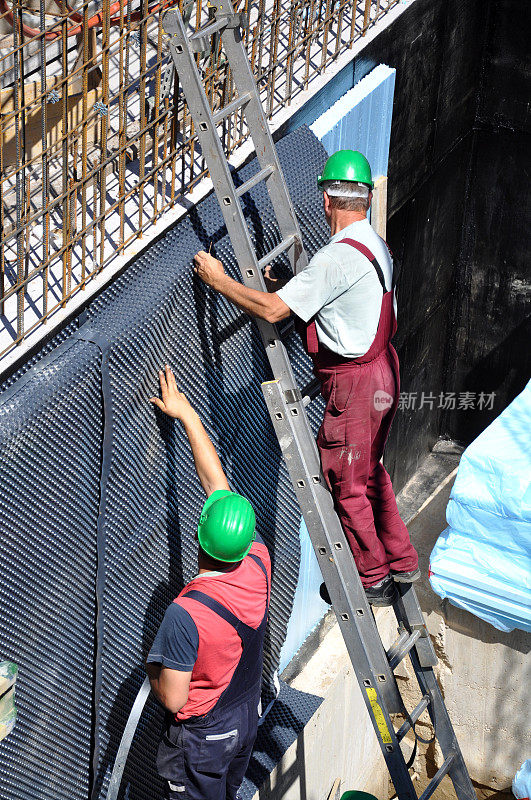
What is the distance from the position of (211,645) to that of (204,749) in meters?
0.59

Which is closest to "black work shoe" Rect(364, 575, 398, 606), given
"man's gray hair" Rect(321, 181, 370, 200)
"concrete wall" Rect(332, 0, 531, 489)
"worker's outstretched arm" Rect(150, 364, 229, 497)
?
"worker's outstretched arm" Rect(150, 364, 229, 497)

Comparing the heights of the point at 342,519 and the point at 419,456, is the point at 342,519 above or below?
above

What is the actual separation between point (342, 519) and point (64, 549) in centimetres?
137

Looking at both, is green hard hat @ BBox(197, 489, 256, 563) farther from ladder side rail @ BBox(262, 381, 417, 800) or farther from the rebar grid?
the rebar grid

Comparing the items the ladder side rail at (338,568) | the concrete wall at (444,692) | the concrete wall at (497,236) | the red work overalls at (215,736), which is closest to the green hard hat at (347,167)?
the ladder side rail at (338,568)

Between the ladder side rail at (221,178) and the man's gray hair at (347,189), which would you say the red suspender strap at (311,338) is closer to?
the ladder side rail at (221,178)

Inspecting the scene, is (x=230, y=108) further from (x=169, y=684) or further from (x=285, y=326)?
(x=169, y=684)

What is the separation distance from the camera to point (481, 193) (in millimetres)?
8391

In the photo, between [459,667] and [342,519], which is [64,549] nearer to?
[342,519]

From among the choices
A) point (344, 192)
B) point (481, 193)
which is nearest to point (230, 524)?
point (344, 192)

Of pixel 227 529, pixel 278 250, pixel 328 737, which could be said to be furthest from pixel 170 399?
pixel 328 737

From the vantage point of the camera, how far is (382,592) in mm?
4816

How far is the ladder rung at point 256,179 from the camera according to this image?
4.06 meters

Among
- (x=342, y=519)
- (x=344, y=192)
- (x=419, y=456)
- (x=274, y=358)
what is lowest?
(x=419, y=456)
